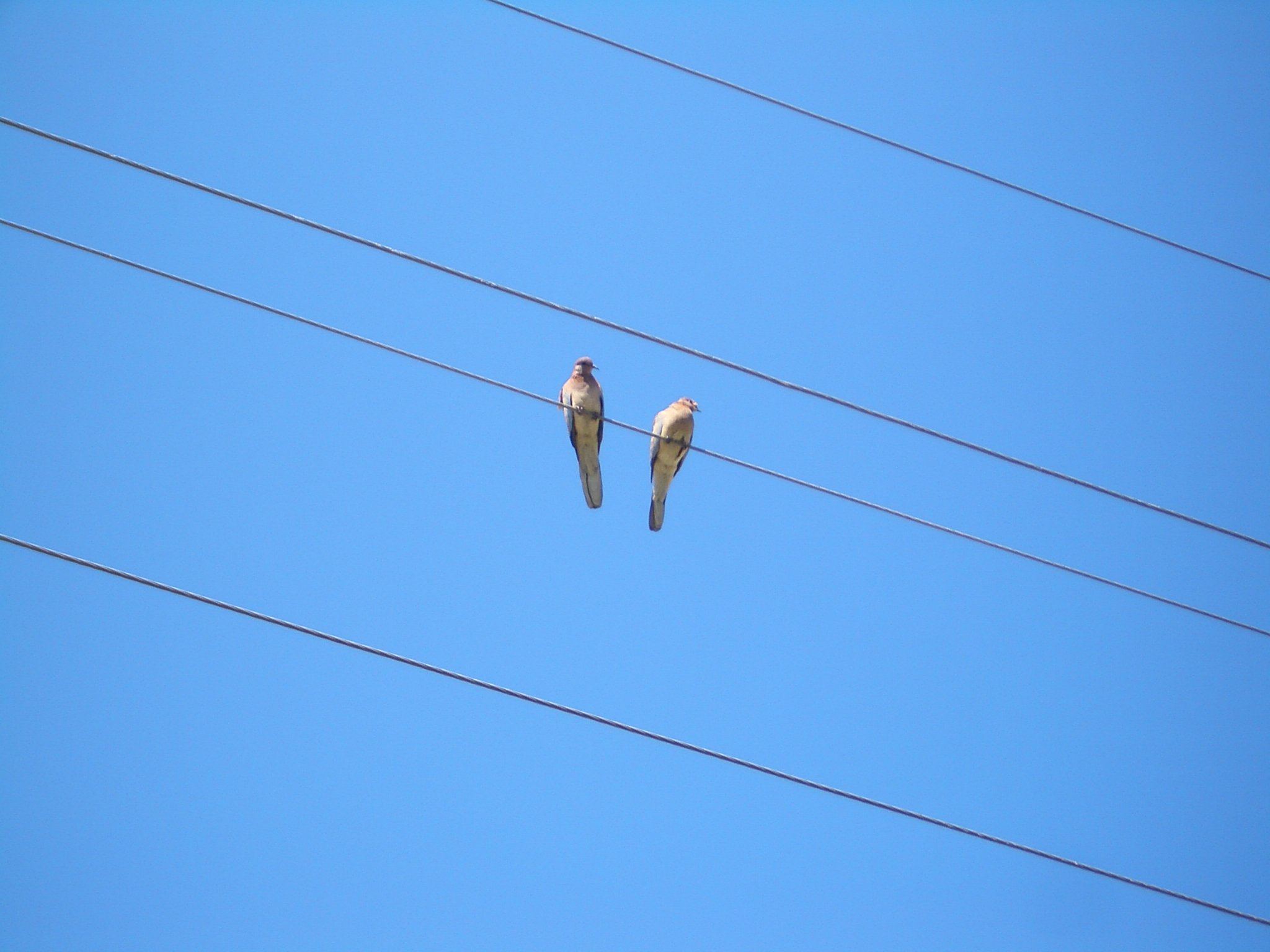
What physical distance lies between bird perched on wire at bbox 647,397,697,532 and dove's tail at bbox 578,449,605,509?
416 mm

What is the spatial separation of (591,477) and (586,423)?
1.94ft

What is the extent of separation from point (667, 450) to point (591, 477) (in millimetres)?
692

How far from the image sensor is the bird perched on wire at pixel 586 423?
843 cm

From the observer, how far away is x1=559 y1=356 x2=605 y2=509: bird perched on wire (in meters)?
8.43

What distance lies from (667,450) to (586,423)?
643 millimetres

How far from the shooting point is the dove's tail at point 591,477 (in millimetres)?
8883

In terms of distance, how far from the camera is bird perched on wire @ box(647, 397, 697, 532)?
27.9ft

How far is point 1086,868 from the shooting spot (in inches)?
195

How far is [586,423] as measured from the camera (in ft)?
28.1

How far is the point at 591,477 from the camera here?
29.5ft

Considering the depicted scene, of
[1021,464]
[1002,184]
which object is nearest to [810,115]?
[1002,184]

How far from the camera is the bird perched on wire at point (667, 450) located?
851 cm

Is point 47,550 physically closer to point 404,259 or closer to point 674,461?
point 404,259

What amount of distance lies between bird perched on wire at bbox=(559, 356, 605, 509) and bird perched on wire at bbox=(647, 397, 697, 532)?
425mm
